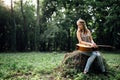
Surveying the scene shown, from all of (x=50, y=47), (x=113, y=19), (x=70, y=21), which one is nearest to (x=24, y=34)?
(x=50, y=47)

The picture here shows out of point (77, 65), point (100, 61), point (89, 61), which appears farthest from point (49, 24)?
point (89, 61)

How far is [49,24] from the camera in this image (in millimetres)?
32406

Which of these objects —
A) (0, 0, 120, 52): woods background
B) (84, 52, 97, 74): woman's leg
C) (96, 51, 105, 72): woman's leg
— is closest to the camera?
(84, 52, 97, 74): woman's leg

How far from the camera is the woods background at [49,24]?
102 feet

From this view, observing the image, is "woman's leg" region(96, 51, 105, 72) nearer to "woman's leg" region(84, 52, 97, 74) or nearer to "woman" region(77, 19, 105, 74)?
"woman" region(77, 19, 105, 74)

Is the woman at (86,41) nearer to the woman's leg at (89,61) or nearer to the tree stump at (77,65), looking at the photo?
the woman's leg at (89,61)

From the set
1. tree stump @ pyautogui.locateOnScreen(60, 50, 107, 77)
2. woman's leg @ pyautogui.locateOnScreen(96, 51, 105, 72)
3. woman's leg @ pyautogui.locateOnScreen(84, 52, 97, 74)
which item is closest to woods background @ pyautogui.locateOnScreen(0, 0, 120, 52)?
tree stump @ pyautogui.locateOnScreen(60, 50, 107, 77)

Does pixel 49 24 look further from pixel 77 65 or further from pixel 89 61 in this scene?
pixel 89 61

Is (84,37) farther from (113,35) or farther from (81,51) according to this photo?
(113,35)

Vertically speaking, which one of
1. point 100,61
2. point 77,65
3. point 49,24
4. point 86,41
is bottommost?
point 77,65

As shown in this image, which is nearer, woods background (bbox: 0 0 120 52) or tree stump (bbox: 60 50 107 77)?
tree stump (bbox: 60 50 107 77)

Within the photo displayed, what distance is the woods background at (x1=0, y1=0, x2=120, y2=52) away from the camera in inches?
1218

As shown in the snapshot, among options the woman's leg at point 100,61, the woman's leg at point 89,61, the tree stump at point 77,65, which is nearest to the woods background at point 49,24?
the tree stump at point 77,65

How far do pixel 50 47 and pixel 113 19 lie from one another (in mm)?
13102
